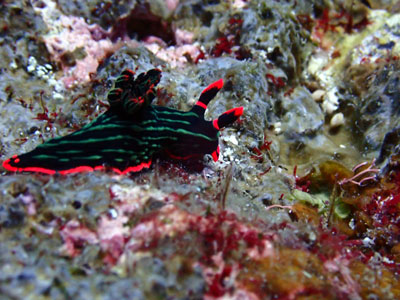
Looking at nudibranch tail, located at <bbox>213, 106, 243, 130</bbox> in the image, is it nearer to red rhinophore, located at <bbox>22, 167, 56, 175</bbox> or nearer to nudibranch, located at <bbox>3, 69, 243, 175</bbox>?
nudibranch, located at <bbox>3, 69, 243, 175</bbox>

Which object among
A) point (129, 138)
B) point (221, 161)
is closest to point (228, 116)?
point (221, 161)

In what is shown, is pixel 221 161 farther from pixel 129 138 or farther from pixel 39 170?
pixel 39 170

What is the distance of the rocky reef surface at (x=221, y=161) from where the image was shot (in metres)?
1.87

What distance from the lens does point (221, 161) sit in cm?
378

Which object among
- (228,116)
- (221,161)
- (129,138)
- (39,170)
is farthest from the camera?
(221,161)

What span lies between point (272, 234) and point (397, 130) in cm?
308

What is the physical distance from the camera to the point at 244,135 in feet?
13.6

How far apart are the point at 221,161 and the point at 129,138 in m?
1.30

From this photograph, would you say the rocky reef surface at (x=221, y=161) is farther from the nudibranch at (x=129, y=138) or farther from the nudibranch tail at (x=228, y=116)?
the nudibranch tail at (x=228, y=116)

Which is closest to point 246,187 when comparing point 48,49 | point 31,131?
point 31,131

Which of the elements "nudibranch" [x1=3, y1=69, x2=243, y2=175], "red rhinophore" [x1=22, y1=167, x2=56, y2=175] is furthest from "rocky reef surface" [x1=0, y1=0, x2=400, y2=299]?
"red rhinophore" [x1=22, y1=167, x2=56, y2=175]

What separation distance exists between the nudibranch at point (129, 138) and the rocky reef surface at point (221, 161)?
0.22m

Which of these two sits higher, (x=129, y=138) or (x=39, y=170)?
(x=129, y=138)

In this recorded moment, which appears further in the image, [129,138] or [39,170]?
[129,138]
